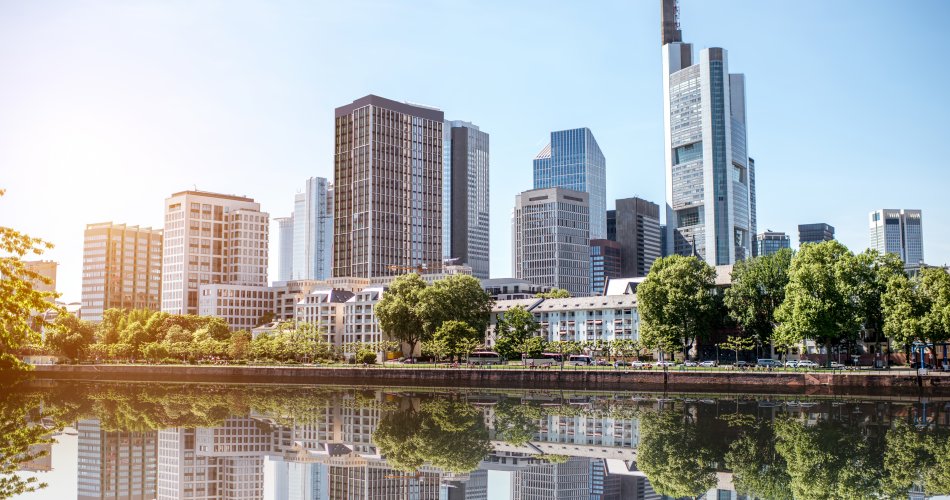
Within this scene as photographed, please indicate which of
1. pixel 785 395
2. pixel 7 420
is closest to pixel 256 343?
pixel 7 420

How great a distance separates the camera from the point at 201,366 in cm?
15512

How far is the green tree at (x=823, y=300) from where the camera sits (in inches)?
4461

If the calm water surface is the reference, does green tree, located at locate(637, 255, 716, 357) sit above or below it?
above

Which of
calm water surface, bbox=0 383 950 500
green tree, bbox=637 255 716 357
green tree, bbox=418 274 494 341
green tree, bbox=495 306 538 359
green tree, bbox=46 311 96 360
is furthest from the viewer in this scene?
green tree, bbox=46 311 96 360

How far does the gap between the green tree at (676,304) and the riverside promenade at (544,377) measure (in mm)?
18508

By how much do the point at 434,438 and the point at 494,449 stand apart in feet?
21.2

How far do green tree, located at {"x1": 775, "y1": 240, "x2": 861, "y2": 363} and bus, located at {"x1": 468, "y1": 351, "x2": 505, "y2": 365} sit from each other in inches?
2087

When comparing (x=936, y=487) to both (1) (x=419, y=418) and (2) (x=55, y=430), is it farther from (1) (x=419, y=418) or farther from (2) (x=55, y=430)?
(2) (x=55, y=430)

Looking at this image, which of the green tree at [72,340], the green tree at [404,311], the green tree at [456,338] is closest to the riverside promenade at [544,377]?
the green tree at [72,340]

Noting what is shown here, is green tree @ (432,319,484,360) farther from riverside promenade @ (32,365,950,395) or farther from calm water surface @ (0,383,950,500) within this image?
calm water surface @ (0,383,950,500)

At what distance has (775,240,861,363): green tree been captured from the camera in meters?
113

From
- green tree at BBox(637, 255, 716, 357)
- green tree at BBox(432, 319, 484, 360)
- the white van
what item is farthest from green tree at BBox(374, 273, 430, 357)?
green tree at BBox(637, 255, 716, 357)

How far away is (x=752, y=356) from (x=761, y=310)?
42.9 ft

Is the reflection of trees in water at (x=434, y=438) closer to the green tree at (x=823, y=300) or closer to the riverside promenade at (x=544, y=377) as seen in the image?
the riverside promenade at (x=544, y=377)
